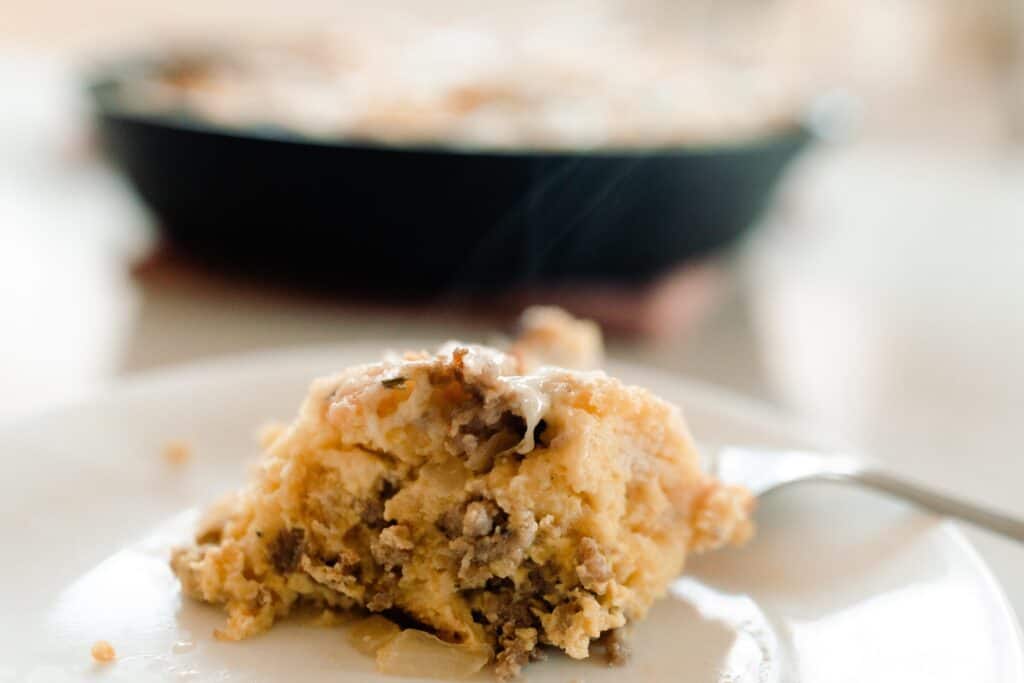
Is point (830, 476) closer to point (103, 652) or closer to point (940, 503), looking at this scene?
point (940, 503)

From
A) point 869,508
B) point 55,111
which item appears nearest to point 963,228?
point 869,508

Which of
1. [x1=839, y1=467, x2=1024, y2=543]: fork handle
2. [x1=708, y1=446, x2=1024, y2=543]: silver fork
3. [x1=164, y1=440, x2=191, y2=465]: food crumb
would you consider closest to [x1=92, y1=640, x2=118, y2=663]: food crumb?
[x1=164, y1=440, x2=191, y2=465]: food crumb

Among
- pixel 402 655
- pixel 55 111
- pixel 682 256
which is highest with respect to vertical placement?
pixel 55 111

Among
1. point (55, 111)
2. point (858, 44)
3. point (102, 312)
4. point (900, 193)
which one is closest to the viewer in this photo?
point (102, 312)

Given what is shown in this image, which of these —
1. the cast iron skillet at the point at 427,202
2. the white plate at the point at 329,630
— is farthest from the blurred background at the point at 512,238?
the white plate at the point at 329,630

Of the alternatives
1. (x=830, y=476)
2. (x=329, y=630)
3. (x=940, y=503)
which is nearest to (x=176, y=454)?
(x=329, y=630)

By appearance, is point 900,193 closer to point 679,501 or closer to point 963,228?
point 963,228

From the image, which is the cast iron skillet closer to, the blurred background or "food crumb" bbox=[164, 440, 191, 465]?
the blurred background
